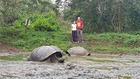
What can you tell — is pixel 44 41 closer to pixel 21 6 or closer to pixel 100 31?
pixel 21 6

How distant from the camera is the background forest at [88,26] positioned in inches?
908

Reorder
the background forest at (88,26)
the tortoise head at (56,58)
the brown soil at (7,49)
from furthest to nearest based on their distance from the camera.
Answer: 1. the background forest at (88,26)
2. the brown soil at (7,49)
3. the tortoise head at (56,58)

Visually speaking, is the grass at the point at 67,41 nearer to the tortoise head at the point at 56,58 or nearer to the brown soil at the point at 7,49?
the brown soil at the point at 7,49

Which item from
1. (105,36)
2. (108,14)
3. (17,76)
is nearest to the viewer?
(17,76)

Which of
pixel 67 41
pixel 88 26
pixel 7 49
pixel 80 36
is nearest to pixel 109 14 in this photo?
pixel 88 26

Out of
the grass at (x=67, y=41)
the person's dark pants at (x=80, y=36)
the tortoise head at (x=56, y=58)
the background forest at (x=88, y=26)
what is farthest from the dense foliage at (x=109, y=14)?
the tortoise head at (x=56, y=58)

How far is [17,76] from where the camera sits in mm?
9242

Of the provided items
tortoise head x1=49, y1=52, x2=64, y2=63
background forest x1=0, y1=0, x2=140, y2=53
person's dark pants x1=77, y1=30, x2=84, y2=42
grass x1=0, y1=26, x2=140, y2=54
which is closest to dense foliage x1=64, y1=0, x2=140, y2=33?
background forest x1=0, y1=0, x2=140, y2=53

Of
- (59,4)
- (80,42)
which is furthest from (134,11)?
(59,4)

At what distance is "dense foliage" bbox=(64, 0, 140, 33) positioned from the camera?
28.0m

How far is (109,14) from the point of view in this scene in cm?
2841

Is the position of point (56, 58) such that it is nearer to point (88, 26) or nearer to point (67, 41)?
point (67, 41)

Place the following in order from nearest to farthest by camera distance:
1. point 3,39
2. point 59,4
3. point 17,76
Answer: point 17,76 < point 3,39 < point 59,4

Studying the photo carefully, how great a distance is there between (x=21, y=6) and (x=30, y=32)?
3.53 meters
